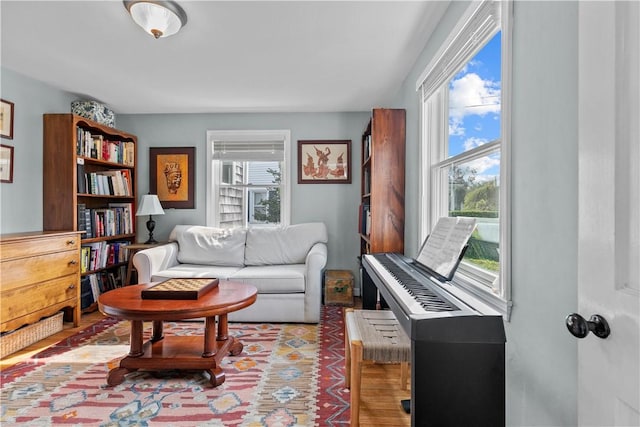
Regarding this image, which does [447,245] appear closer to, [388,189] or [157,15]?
[388,189]

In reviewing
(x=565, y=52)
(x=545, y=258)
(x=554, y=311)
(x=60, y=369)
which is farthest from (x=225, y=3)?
(x=60, y=369)

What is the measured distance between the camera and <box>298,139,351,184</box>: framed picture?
449cm

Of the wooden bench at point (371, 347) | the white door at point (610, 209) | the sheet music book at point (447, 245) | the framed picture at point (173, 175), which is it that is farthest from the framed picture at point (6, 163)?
the white door at point (610, 209)

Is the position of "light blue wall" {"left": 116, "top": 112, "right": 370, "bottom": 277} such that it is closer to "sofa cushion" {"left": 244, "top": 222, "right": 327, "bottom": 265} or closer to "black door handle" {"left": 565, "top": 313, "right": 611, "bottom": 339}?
"sofa cushion" {"left": 244, "top": 222, "right": 327, "bottom": 265}

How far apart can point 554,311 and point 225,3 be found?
2.25 metres

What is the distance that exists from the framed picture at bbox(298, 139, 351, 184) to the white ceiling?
0.62 metres

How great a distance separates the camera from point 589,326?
760mm

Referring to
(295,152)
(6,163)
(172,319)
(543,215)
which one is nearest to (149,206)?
(6,163)

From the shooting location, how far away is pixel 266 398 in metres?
2.04

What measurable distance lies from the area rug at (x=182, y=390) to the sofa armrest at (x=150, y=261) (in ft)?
2.20

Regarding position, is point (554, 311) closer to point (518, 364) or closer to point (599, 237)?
point (518, 364)

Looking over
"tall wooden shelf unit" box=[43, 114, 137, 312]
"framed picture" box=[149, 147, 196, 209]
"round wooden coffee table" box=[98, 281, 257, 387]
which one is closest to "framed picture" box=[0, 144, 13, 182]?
"tall wooden shelf unit" box=[43, 114, 137, 312]

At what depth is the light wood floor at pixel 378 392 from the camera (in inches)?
72.6

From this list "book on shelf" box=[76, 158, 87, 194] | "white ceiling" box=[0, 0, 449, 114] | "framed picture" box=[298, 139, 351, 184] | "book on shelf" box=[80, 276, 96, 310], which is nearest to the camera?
"white ceiling" box=[0, 0, 449, 114]
